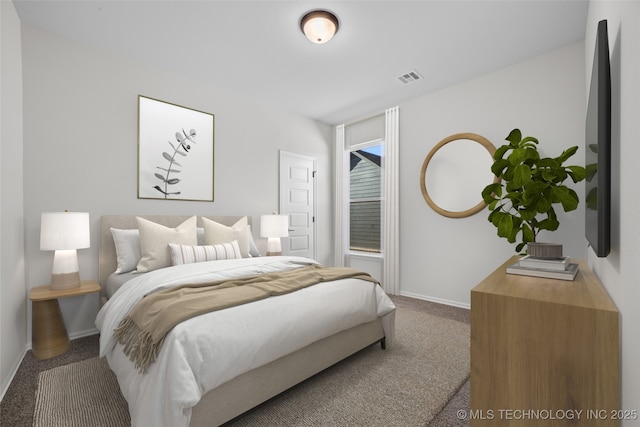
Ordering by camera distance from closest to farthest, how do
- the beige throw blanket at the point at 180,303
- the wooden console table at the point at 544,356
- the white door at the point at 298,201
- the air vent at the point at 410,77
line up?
the wooden console table at the point at 544,356
the beige throw blanket at the point at 180,303
the air vent at the point at 410,77
the white door at the point at 298,201

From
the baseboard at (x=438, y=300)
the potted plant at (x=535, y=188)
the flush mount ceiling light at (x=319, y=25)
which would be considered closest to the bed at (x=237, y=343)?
the potted plant at (x=535, y=188)

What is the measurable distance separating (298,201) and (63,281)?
9.74ft

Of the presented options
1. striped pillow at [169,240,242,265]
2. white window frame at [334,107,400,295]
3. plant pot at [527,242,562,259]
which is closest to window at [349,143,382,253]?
white window frame at [334,107,400,295]

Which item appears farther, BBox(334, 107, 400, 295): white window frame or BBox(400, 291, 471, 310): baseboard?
BBox(334, 107, 400, 295): white window frame

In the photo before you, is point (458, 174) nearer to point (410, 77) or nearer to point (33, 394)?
point (410, 77)

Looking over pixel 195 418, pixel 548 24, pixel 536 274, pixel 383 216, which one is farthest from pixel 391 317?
pixel 548 24

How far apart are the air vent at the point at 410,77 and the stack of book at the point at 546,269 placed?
2530mm

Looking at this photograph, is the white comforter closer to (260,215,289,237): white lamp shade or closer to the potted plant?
the potted plant

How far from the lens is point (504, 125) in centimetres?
324

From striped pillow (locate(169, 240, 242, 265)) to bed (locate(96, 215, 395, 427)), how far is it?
382mm

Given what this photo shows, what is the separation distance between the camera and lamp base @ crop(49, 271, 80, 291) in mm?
2350

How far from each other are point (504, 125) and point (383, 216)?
187 cm

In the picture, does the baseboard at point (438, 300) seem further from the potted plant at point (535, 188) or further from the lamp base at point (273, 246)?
the lamp base at point (273, 246)

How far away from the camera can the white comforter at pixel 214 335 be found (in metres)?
1.25
